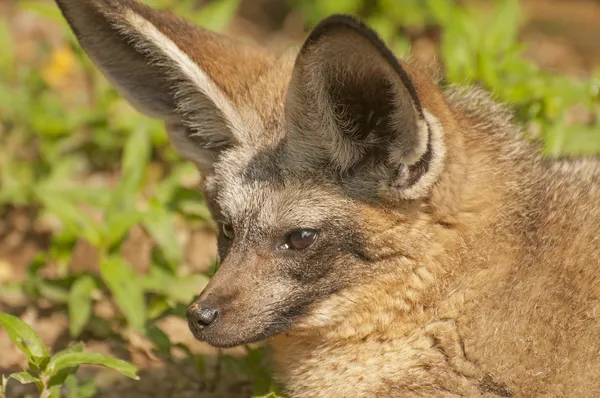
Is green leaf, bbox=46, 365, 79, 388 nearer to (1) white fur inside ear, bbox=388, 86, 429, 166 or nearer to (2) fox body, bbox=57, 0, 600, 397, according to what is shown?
(2) fox body, bbox=57, 0, 600, 397

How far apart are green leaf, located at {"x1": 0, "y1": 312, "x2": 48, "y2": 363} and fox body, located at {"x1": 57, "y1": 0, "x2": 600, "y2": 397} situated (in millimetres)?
797

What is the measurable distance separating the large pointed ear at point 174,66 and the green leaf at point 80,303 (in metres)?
1.09

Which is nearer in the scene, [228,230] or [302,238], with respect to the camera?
[302,238]

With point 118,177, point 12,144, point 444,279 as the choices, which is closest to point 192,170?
point 118,177

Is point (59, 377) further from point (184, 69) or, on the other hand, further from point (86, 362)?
point (184, 69)

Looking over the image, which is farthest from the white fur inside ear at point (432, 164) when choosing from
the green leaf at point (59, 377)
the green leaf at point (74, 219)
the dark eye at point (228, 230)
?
the green leaf at point (74, 219)

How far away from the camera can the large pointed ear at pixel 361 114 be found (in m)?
3.81

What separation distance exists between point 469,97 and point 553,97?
148 centimetres

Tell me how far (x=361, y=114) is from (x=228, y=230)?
2.95ft

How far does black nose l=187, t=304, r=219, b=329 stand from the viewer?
4.26 meters

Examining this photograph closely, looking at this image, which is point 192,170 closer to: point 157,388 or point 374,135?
point 157,388

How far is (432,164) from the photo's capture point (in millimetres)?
4203

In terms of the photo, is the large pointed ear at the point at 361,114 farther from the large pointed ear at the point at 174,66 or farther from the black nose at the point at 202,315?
the black nose at the point at 202,315

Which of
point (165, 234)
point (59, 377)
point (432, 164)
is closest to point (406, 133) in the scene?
point (432, 164)
